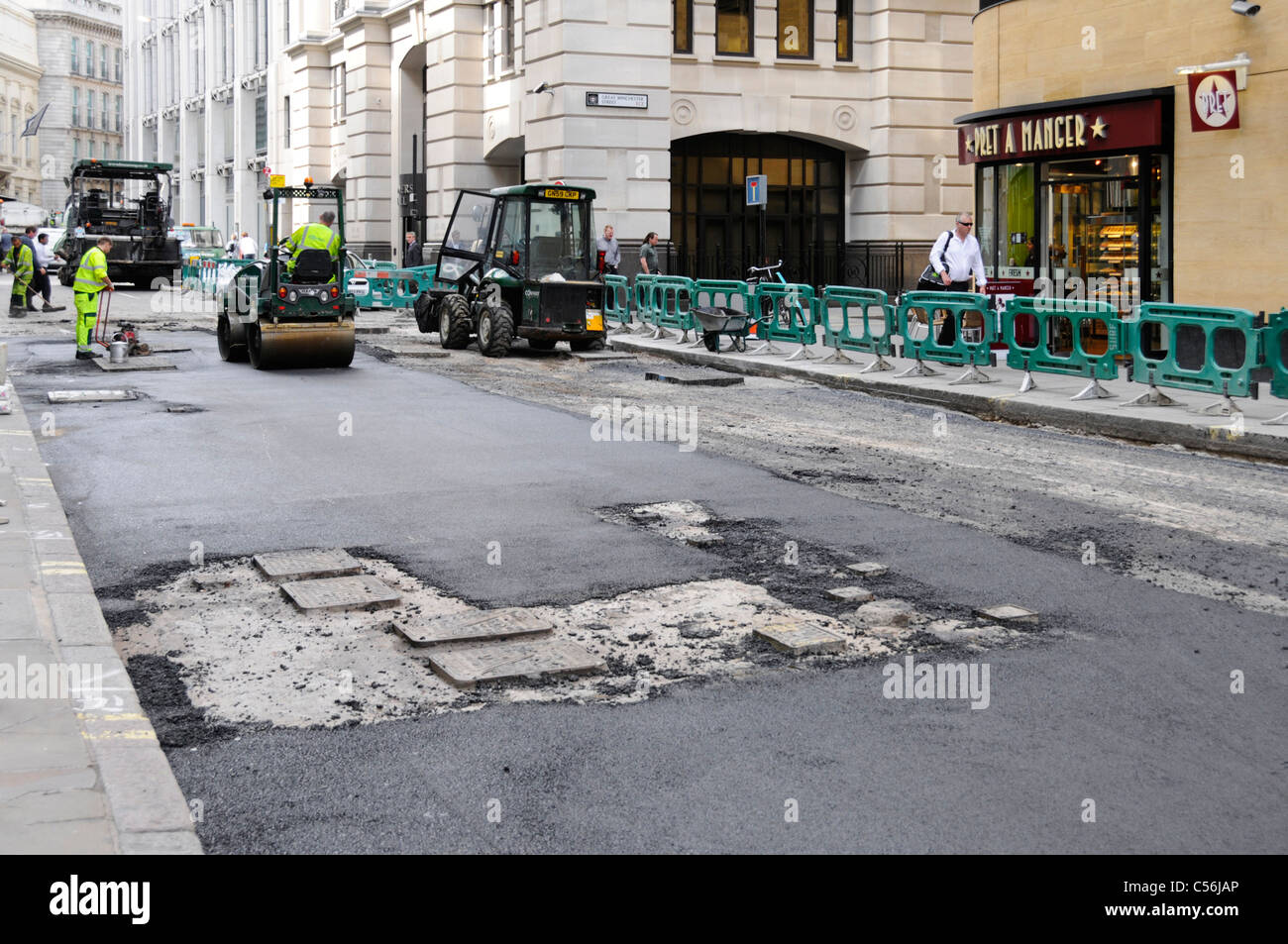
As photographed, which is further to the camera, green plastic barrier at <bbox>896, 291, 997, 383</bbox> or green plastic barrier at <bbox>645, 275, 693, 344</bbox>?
green plastic barrier at <bbox>645, 275, 693, 344</bbox>

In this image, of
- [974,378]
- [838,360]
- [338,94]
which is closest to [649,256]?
[838,360]

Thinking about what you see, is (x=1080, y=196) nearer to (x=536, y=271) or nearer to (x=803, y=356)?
(x=803, y=356)

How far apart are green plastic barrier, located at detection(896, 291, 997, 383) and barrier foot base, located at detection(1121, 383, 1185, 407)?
2519 mm

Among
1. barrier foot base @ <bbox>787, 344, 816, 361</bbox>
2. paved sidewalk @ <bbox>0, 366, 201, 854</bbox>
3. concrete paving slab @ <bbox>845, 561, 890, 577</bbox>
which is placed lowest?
paved sidewalk @ <bbox>0, 366, 201, 854</bbox>

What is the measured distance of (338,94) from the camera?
49969 millimetres

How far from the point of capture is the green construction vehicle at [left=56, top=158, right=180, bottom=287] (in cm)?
4334

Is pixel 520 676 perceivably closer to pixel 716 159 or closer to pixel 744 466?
pixel 744 466

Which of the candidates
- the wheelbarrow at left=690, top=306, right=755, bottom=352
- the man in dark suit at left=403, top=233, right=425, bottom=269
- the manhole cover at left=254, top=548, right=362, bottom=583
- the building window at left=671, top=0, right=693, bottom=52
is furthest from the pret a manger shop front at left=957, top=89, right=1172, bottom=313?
the man in dark suit at left=403, top=233, right=425, bottom=269

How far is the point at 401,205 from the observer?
43.7 metres

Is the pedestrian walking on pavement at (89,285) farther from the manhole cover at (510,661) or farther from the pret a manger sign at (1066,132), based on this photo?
the manhole cover at (510,661)

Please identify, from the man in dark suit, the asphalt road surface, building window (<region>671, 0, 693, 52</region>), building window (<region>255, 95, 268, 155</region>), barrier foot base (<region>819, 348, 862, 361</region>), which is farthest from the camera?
building window (<region>255, 95, 268, 155</region>)

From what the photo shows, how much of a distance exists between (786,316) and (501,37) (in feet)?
60.5

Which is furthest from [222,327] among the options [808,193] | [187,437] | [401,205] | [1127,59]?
[401,205]

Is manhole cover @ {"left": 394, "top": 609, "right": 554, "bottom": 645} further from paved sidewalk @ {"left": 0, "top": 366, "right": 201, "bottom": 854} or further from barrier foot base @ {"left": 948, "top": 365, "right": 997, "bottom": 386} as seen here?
barrier foot base @ {"left": 948, "top": 365, "right": 997, "bottom": 386}
